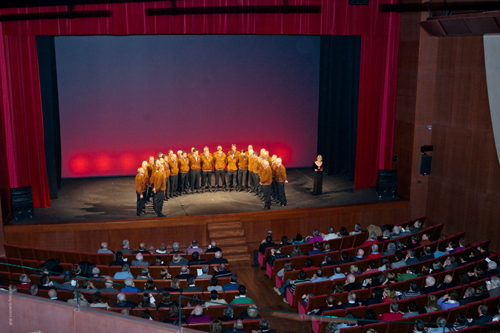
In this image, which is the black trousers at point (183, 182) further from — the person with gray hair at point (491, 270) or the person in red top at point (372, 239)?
the person with gray hair at point (491, 270)

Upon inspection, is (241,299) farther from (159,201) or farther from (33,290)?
(159,201)

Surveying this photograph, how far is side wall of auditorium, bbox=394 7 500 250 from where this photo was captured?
428 inches

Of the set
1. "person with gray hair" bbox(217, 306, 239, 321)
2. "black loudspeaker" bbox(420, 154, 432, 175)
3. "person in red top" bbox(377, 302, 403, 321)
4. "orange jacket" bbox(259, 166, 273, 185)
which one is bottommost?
"person in red top" bbox(377, 302, 403, 321)

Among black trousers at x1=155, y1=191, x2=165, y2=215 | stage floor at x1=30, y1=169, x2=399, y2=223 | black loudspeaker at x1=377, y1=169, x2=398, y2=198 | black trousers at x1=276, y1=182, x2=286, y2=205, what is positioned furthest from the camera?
black loudspeaker at x1=377, y1=169, x2=398, y2=198

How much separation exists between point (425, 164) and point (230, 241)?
4.78 m

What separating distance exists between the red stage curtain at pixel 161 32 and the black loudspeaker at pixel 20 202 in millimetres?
635

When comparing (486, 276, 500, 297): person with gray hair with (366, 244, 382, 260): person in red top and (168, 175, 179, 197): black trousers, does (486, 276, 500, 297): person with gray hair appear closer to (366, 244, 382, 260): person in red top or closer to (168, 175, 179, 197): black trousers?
(366, 244, 382, 260): person in red top

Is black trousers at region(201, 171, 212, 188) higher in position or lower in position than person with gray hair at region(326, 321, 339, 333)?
higher

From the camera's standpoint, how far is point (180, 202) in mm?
12680

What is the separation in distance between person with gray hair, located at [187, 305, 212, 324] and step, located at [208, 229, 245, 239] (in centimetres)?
538

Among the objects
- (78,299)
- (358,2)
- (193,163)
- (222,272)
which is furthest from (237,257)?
(358,2)

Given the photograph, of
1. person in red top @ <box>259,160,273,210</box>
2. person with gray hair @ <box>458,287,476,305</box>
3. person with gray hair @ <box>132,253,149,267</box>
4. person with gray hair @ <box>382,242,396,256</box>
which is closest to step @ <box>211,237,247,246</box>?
person in red top @ <box>259,160,273,210</box>

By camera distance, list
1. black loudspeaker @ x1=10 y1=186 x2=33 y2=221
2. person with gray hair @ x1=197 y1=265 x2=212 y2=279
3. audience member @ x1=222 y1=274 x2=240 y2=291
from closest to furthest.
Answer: audience member @ x1=222 y1=274 x2=240 y2=291, person with gray hair @ x1=197 y1=265 x2=212 y2=279, black loudspeaker @ x1=10 y1=186 x2=33 y2=221

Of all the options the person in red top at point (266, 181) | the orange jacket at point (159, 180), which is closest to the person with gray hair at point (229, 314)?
the orange jacket at point (159, 180)
